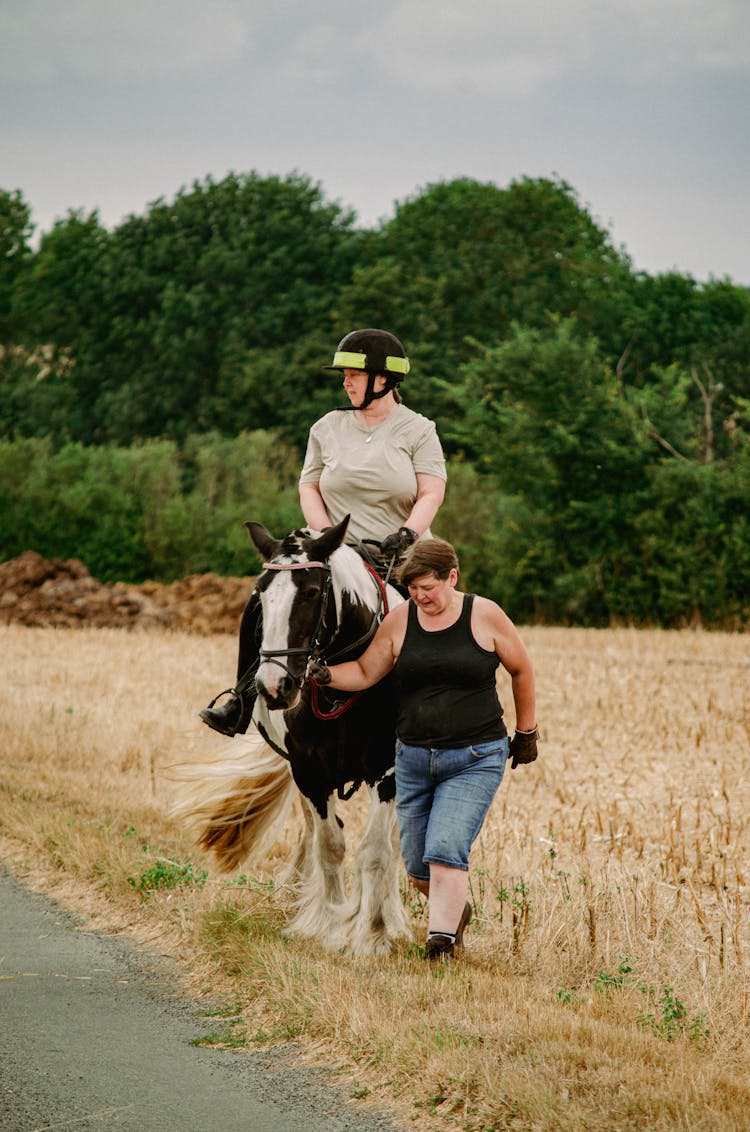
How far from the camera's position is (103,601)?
24.6 metres

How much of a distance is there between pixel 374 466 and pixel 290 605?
4.23ft

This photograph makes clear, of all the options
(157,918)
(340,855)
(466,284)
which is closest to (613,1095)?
(340,855)

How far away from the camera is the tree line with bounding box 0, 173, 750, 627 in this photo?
30031mm

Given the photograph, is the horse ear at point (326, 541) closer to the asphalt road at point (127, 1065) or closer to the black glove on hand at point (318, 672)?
the black glove on hand at point (318, 672)

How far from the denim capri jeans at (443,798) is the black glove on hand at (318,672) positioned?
0.53 m

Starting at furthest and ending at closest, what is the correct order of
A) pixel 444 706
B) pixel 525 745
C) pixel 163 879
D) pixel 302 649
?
pixel 163 879 → pixel 525 745 → pixel 444 706 → pixel 302 649

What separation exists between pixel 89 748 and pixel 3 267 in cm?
4539

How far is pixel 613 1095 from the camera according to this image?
407 cm

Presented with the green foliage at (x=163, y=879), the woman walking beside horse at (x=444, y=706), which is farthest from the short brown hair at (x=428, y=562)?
the green foliage at (x=163, y=879)

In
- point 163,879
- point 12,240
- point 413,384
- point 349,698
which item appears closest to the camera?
point 349,698

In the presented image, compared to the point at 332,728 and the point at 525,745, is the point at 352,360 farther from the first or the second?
the point at 525,745

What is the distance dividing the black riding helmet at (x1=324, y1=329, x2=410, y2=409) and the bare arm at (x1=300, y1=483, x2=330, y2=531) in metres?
0.47

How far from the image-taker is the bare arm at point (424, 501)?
6172mm

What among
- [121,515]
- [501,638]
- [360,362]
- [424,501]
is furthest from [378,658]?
[121,515]
